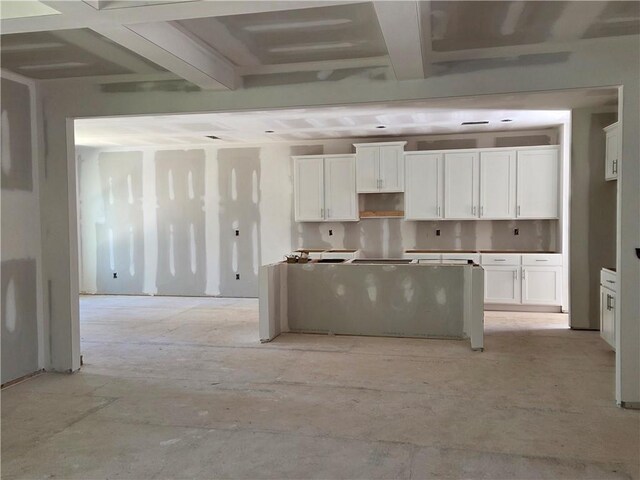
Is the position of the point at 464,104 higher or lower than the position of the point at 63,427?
higher

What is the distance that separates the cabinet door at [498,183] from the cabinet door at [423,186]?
2.05 ft

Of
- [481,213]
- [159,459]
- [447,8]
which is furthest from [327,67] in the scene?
[481,213]

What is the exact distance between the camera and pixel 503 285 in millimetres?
7254

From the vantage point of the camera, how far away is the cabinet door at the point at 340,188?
7977mm

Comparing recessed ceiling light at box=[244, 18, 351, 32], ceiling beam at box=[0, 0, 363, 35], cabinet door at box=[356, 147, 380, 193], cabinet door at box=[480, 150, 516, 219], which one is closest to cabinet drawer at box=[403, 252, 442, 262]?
cabinet door at box=[480, 150, 516, 219]

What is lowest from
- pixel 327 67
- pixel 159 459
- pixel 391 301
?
Answer: pixel 159 459

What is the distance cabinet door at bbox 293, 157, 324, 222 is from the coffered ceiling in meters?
3.67

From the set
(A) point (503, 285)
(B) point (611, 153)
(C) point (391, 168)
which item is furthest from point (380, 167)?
(B) point (611, 153)

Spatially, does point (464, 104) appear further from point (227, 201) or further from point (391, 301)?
point (227, 201)

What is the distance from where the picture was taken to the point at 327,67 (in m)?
4.29

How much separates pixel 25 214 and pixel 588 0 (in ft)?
15.6

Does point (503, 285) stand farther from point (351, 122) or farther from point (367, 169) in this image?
point (351, 122)

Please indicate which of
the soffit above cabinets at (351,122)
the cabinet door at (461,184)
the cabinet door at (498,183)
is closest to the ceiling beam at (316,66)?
the soffit above cabinets at (351,122)

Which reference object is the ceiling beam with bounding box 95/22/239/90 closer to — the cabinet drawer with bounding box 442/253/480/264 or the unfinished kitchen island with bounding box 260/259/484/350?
the unfinished kitchen island with bounding box 260/259/484/350
